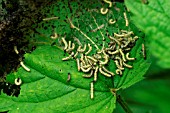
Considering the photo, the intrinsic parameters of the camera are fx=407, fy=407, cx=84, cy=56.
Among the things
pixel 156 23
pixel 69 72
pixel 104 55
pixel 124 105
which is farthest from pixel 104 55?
pixel 156 23

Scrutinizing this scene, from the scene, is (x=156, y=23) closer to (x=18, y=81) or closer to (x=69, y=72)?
(x=69, y=72)

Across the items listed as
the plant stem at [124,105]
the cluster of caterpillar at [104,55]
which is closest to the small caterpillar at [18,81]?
the cluster of caterpillar at [104,55]

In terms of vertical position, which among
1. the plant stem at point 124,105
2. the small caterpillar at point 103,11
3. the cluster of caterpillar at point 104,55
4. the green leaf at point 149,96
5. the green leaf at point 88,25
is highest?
the small caterpillar at point 103,11

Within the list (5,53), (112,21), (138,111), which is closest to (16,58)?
(5,53)

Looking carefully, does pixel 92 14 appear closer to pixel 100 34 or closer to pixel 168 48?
pixel 100 34

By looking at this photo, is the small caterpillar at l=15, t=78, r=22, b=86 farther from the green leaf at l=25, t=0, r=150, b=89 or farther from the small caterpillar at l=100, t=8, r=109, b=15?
the small caterpillar at l=100, t=8, r=109, b=15

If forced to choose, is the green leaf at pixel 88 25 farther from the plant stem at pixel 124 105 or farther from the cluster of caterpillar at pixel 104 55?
the plant stem at pixel 124 105
